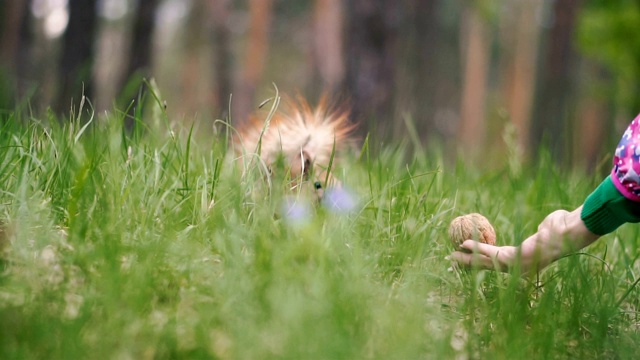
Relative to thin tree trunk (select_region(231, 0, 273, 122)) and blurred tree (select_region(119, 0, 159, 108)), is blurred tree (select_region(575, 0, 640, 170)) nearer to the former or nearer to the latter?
blurred tree (select_region(119, 0, 159, 108))

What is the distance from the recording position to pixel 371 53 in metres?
6.64

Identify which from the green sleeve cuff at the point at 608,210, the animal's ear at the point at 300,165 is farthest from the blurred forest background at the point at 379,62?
the green sleeve cuff at the point at 608,210

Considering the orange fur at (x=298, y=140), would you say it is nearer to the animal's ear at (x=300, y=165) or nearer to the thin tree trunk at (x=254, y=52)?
the animal's ear at (x=300, y=165)

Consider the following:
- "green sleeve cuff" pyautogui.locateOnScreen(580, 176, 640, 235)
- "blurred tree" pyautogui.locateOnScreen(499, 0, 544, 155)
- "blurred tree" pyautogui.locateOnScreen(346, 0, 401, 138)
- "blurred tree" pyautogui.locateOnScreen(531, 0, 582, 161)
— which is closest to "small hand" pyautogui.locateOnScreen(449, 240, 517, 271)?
"green sleeve cuff" pyautogui.locateOnScreen(580, 176, 640, 235)

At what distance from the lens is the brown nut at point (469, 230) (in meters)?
2.32

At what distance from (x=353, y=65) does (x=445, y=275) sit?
4.55 metres

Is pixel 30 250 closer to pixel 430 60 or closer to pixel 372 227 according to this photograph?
pixel 372 227

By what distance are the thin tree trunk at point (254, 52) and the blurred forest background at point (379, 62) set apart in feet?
0.12

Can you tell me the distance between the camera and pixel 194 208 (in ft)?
7.70

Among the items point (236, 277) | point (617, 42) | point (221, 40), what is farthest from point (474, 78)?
point (236, 277)

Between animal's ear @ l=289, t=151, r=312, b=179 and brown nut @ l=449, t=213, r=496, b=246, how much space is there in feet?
1.98

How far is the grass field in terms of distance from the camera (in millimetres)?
1716

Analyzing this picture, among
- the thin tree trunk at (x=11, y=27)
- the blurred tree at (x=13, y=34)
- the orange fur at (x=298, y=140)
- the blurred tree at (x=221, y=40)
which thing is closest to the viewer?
the orange fur at (x=298, y=140)

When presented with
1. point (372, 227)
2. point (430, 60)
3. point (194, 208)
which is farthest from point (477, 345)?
point (430, 60)
